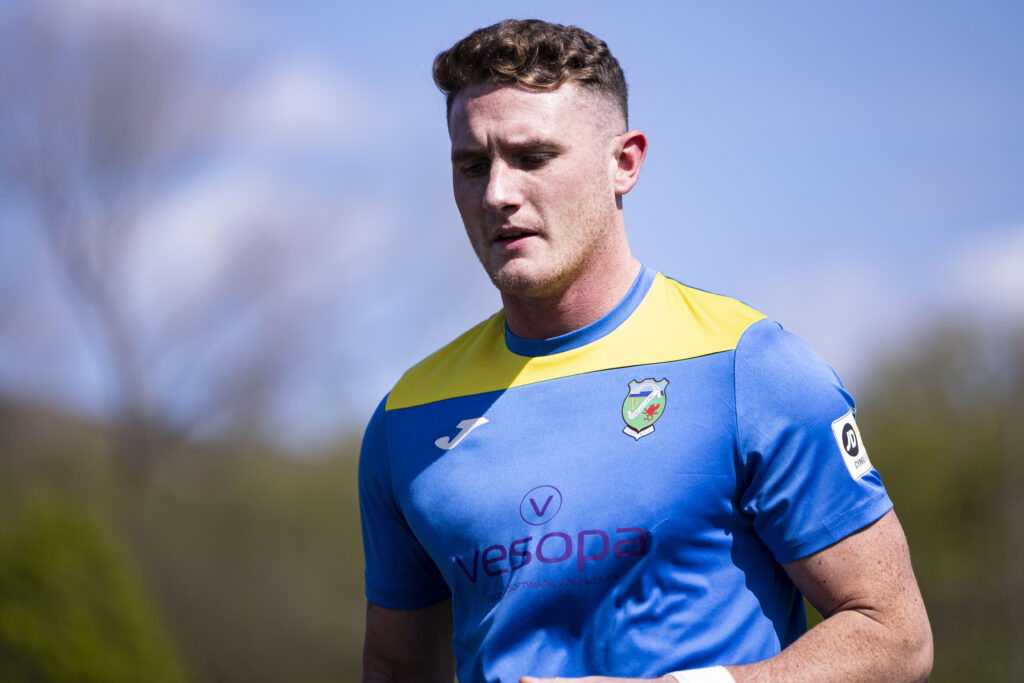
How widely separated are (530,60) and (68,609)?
31.8 ft

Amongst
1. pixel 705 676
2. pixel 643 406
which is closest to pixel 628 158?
pixel 643 406

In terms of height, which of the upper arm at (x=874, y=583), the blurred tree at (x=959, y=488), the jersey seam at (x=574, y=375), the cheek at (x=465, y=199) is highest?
the cheek at (x=465, y=199)

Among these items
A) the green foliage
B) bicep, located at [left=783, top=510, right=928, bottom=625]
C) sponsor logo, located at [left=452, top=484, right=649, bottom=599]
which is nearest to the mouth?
sponsor logo, located at [left=452, top=484, right=649, bottom=599]

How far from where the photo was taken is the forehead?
2.31 m

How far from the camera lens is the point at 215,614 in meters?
17.2

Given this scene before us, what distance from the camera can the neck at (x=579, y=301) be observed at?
2391 millimetres

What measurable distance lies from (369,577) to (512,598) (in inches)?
25.9

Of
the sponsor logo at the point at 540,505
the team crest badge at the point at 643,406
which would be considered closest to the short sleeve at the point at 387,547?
the sponsor logo at the point at 540,505

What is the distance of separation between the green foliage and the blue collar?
9330 mm

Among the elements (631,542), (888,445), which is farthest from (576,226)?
(888,445)

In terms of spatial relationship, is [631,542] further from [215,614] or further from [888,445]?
[215,614]

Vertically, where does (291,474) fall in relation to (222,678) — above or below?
above

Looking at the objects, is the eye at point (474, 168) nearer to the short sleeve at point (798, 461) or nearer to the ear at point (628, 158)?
the ear at point (628, 158)

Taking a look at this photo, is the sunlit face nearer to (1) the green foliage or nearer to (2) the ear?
(2) the ear
